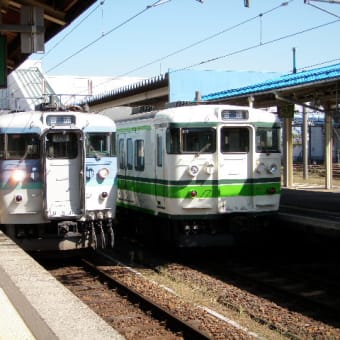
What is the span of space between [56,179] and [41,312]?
617 cm

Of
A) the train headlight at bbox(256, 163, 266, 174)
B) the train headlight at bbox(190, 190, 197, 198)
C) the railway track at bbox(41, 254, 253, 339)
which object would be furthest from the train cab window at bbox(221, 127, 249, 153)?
the railway track at bbox(41, 254, 253, 339)

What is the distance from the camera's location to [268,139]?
13.4m

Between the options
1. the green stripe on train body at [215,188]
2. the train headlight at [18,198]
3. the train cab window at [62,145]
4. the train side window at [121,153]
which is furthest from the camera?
the train side window at [121,153]

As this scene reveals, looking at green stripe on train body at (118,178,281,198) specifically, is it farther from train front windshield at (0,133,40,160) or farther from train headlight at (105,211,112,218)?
train front windshield at (0,133,40,160)

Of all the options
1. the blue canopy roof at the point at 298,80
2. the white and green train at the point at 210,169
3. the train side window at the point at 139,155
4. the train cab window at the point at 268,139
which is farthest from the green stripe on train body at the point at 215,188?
the blue canopy roof at the point at 298,80

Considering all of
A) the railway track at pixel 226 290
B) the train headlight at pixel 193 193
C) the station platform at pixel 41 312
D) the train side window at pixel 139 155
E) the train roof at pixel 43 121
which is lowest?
the railway track at pixel 226 290

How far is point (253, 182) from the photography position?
43.1 ft

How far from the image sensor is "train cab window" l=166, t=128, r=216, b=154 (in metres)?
12.7

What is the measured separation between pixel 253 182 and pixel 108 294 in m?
4.18

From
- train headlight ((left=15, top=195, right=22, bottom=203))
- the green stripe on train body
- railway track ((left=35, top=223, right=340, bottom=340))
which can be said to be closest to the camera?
railway track ((left=35, top=223, right=340, bottom=340))

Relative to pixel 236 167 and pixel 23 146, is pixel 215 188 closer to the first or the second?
pixel 236 167

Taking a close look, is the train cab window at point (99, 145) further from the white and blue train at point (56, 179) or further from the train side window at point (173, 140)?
the train side window at point (173, 140)

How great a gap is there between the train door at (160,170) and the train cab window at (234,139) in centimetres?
127

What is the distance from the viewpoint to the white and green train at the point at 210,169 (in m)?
A: 12.7
